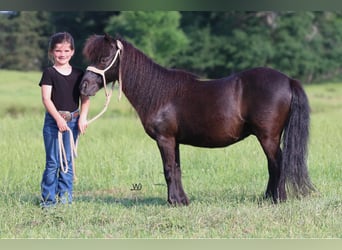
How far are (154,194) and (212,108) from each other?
142 centimetres

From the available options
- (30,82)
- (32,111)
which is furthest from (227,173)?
(30,82)

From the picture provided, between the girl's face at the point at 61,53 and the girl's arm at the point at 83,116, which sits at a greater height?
the girl's face at the point at 61,53

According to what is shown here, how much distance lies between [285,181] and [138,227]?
1578 mm

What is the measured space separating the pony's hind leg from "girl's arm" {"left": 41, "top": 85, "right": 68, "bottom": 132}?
6.13ft

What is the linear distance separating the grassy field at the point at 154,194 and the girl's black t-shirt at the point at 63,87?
3.15 ft

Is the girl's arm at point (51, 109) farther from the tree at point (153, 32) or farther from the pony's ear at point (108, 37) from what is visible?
the tree at point (153, 32)

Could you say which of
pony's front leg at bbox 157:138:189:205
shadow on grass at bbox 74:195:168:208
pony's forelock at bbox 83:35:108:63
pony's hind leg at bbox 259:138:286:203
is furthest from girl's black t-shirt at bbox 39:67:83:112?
pony's hind leg at bbox 259:138:286:203

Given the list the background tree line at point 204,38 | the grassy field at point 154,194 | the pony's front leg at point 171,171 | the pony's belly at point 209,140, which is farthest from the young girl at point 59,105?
the background tree line at point 204,38

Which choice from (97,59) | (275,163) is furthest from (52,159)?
(275,163)

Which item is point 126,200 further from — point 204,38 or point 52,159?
point 204,38

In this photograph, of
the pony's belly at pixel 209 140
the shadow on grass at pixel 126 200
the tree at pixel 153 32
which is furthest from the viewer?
the tree at pixel 153 32

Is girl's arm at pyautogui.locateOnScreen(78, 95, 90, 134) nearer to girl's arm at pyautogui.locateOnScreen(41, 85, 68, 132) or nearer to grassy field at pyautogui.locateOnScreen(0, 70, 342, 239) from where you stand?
girl's arm at pyautogui.locateOnScreen(41, 85, 68, 132)

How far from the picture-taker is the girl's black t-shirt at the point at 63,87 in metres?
5.45

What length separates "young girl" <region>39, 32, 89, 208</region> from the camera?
5.45m
